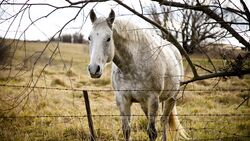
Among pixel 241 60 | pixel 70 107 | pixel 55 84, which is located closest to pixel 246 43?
pixel 241 60

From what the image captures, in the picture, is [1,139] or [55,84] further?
[55,84]

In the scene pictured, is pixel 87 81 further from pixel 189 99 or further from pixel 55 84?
pixel 189 99

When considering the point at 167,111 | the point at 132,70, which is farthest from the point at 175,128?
the point at 132,70

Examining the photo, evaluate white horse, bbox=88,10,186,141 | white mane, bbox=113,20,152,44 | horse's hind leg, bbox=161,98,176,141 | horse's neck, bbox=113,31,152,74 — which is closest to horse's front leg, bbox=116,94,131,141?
white horse, bbox=88,10,186,141

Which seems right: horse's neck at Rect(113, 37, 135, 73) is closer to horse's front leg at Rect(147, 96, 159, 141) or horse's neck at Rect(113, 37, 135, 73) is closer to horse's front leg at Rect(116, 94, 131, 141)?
horse's front leg at Rect(116, 94, 131, 141)

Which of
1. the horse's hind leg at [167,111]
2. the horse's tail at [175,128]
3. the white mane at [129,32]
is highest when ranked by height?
the white mane at [129,32]

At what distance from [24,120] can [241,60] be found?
15.6 feet

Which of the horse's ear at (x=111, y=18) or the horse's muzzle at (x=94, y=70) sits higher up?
the horse's ear at (x=111, y=18)

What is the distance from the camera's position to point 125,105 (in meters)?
4.80

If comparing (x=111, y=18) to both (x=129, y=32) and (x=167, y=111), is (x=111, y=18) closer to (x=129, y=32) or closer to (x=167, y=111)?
(x=129, y=32)

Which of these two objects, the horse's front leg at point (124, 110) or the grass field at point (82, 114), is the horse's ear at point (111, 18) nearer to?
the grass field at point (82, 114)

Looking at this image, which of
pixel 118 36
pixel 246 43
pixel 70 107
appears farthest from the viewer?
pixel 70 107

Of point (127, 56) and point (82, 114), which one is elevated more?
point (127, 56)

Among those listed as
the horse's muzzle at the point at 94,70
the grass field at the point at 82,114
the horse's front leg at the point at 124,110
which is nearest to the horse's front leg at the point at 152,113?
the horse's front leg at the point at 124,110
